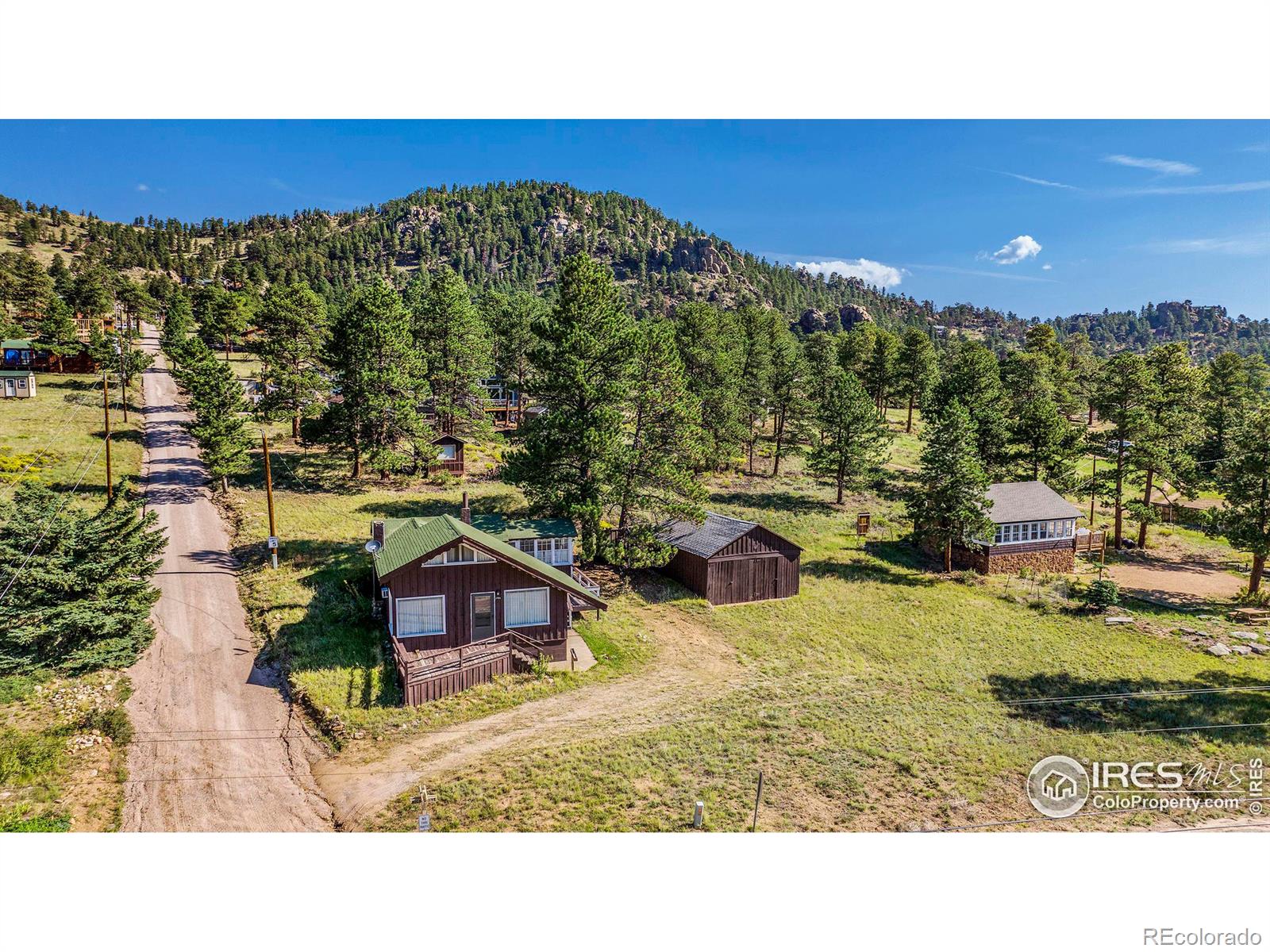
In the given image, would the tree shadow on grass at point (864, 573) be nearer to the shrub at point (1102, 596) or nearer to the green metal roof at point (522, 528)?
the shrub at point (1102, 596)

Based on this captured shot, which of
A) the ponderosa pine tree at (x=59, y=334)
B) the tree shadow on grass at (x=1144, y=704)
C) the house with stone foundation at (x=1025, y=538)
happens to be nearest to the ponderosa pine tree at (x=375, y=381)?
the tree shadow on grass at (x=1144, y=704)

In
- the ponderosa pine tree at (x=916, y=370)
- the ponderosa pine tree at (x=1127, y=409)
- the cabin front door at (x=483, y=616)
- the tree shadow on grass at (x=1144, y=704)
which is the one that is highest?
the ponderosa pine tree at (x=916, y=370)

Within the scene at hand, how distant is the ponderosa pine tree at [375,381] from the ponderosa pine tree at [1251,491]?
4789 centimetres

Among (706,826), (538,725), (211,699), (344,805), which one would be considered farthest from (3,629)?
(706,826)

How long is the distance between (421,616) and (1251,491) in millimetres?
42968

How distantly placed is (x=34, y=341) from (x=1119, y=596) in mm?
99762

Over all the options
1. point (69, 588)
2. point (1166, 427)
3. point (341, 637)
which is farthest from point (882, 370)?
point (69, 588)

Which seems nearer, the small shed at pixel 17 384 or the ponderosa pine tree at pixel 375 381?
the ponderosa pine tree at pixel 375 381

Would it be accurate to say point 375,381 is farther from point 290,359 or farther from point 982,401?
point 982,401

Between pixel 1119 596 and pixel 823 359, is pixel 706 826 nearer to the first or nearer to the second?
pixel 1119 596

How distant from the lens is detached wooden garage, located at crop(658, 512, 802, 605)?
34.2 m

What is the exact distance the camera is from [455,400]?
5400 centimetres

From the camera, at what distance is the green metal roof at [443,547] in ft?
76.9

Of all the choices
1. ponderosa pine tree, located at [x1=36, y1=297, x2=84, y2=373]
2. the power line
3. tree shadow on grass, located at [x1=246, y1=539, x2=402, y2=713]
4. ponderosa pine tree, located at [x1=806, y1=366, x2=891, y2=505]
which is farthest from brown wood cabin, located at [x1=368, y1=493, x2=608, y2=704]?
ponderosa pine tree, located at [x1=36, y1=297, x2=84, y2=373]
